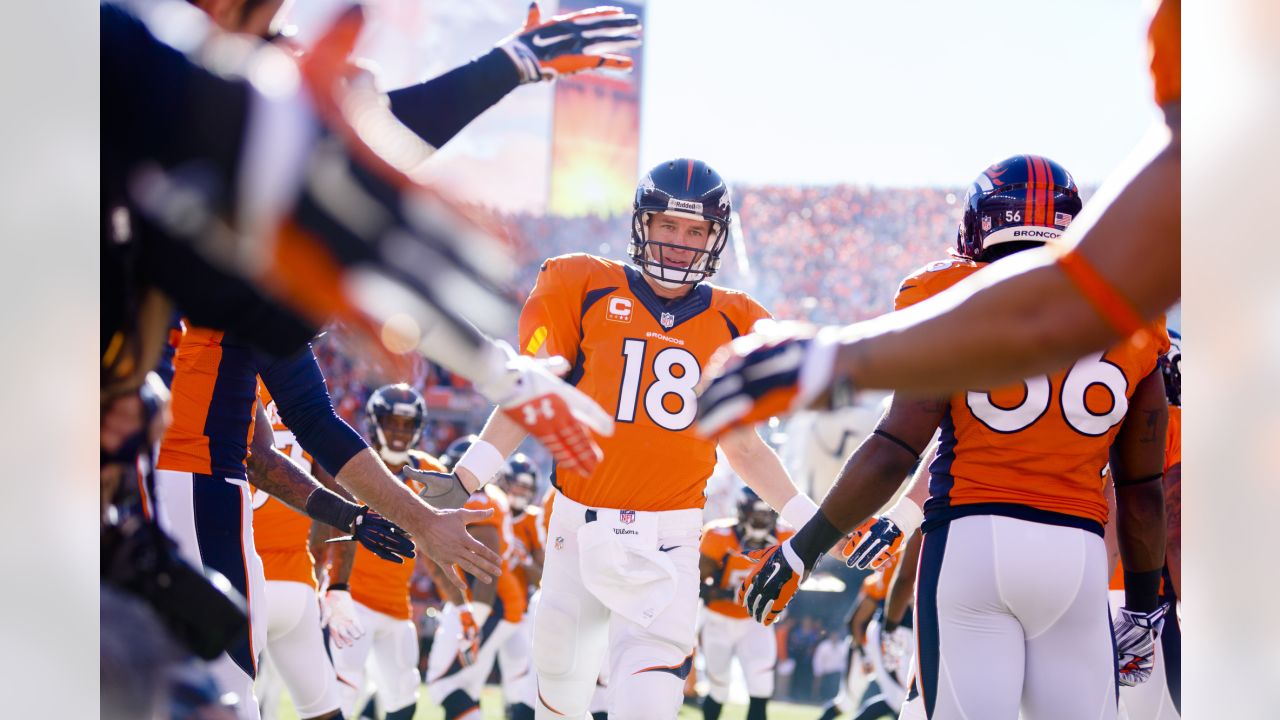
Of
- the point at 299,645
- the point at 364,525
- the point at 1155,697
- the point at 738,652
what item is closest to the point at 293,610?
the point at 299,645

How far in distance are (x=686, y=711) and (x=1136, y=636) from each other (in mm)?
7189

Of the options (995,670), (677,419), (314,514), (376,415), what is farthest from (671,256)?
(376,415)

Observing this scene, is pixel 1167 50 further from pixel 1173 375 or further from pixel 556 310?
pixel 1173 375

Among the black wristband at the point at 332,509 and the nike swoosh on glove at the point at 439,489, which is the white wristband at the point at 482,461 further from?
the black wristband at the point at 332,509

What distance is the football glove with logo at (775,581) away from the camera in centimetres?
354

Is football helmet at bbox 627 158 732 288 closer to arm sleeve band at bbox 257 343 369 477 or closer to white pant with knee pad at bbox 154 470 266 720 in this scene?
arm sleeve band at bbox 257 343 369 477

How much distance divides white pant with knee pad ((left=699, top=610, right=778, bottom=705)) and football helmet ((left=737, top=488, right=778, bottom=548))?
22.9 inches

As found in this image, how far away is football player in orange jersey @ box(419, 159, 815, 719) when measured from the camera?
12.7 ft

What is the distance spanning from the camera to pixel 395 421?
6.79m

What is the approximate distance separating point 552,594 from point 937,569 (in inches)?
55.7

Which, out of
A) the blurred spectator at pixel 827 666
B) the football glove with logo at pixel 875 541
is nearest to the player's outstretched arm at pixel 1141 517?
the football glove with logo at pixel 875 541

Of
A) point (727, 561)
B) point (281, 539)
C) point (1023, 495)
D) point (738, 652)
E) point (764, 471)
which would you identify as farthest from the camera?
point (727, 561)
